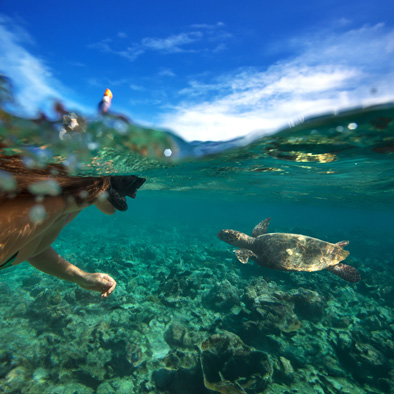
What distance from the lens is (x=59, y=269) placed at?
3.95 metres

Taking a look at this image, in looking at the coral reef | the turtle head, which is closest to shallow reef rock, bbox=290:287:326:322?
the coral reef

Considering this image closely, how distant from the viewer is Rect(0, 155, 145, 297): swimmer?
2.29 meters

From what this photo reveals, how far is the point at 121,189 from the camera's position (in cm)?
422

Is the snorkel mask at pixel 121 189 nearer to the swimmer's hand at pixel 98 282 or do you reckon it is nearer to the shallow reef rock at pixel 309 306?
the swimmer's hand at pixel 98 282

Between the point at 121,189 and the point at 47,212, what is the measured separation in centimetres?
161

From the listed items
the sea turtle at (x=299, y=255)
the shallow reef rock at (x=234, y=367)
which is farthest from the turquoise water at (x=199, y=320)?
the sea turtle at (x=299, y=255)

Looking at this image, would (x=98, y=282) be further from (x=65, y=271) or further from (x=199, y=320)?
(x=199, y=320)

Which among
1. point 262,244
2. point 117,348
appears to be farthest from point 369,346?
point 117,348

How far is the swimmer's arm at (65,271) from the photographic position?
387 cm

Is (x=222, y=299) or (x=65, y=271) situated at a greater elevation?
(x=65, y=271)

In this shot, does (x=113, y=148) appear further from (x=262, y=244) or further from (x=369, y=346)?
(x=369, y=346)

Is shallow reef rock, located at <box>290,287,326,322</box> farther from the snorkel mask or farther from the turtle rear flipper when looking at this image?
the snorkel mask

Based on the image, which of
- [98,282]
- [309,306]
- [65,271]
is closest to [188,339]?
[98,282]

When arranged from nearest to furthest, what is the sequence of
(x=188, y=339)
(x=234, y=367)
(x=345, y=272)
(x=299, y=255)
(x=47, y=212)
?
(x=47, y=212), (x=234, y=367), (x=188, y=339), (x=299, y=255), (x=345, y=272)
